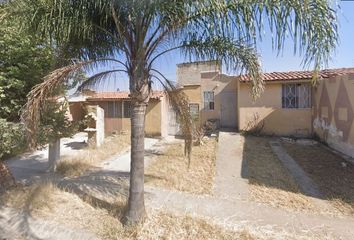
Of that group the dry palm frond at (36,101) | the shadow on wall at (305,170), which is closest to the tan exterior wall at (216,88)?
the shadow on wall at (305,170)

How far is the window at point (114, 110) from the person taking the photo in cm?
1819

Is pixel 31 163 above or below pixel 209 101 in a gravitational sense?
below

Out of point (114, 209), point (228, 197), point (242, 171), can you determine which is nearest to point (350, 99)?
point (242, 171)

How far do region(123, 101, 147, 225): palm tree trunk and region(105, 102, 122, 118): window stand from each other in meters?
13.2

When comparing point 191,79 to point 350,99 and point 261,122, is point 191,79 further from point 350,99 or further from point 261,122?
point 350,99

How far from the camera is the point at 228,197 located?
6762 millimetres

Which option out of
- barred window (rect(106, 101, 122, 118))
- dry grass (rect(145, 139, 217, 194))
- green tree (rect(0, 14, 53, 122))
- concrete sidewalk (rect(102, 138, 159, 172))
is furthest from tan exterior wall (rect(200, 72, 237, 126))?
green tree (rect(0, 14, 53, 122))

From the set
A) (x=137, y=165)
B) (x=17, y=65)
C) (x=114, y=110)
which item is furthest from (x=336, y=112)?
(x=114, y=110)

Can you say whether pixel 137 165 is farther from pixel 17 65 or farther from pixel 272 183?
pixel 272 183

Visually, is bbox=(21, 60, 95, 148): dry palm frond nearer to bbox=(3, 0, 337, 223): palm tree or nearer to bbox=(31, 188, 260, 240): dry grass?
bbox=(3, 0, 337, 223): palm tree

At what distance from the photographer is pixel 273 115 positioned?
1546cm

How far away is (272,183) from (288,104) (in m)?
8.67

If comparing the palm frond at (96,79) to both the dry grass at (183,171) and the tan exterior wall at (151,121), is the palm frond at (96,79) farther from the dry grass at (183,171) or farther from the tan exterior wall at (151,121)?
the tan exterior wall at (151,121)

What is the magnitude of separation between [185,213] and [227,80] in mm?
13879
